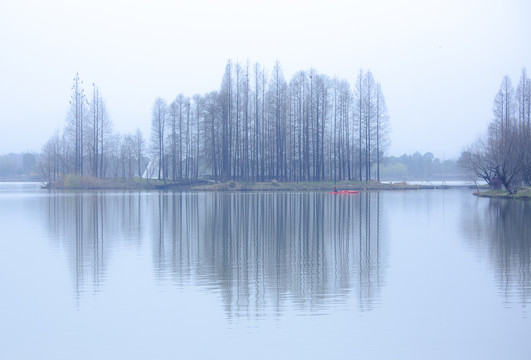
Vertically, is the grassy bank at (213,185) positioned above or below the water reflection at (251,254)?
above

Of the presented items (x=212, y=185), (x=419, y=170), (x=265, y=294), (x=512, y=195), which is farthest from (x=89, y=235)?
(x=419, y=170)

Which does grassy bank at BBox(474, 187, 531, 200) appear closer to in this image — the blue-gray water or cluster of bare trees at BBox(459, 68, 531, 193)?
cluster of bare trees at BBox(459, 68, 531, 193)

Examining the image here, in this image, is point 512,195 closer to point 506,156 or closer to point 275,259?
point 506,156

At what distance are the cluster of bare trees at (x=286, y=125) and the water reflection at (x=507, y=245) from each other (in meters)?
40.5

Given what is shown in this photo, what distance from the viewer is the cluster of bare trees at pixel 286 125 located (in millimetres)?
65125

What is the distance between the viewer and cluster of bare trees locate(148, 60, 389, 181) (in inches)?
2564

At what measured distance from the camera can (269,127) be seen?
221ft

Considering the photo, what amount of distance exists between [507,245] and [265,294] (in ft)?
29.0

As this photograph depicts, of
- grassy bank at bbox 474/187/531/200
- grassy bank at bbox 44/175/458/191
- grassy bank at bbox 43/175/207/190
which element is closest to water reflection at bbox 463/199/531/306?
grassy bank at bbox 474/187/531/200

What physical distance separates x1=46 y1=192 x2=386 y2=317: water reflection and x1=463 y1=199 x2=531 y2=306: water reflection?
7.89 feet

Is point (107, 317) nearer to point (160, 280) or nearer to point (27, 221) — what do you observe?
point (160, 280)

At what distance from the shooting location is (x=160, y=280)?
1101 cm

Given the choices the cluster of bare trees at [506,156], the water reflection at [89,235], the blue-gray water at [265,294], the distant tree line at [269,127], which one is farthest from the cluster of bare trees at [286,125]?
the blue-gray water at [265,294]

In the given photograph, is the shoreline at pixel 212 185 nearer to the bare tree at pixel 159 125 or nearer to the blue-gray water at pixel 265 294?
the bare tree at pixel 159 125
